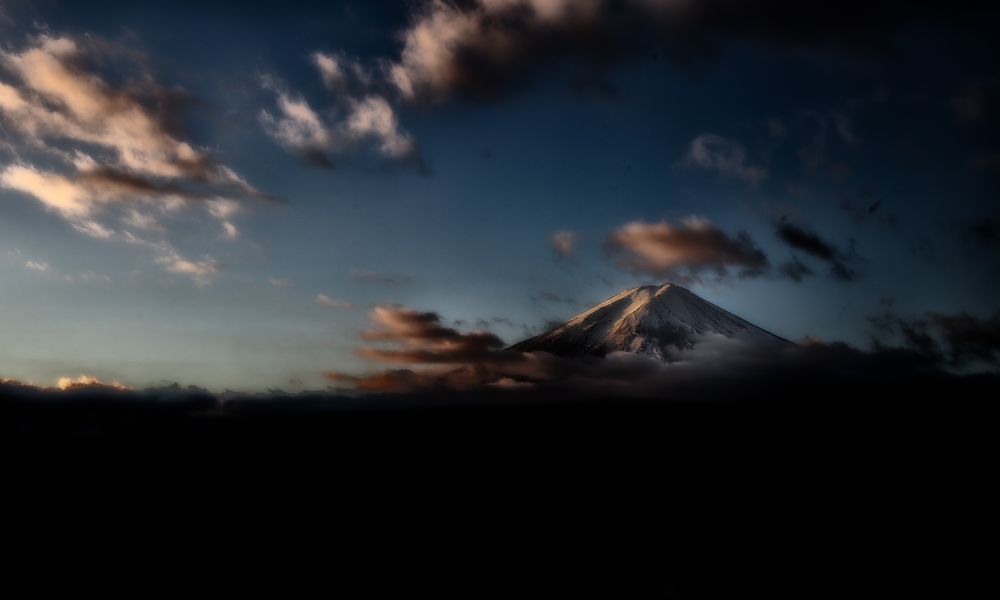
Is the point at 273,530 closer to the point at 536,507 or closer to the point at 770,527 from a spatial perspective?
the point at 536,507

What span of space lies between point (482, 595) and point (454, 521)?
4531 centimetres

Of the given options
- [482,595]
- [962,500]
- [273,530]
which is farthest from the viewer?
[962,500]

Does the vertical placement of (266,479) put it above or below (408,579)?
above

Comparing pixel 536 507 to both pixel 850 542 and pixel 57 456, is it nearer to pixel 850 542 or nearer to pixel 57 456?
pixel 850 542

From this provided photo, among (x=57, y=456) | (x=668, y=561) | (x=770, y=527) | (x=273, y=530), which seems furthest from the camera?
(x=57, y=456)

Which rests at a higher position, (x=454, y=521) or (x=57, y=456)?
(x=57, y=456)

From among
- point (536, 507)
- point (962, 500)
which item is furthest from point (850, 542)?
point (536, 507)

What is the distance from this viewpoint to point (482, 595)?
115 metres

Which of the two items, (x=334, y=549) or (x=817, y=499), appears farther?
(x=817, y=499)

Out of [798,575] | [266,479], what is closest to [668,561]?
[798,575]

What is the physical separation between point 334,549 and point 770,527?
116 m

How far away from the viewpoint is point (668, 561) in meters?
134

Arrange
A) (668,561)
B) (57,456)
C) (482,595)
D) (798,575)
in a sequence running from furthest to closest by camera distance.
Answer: (57,456) < (668,561) < (798,575) < (482,595)

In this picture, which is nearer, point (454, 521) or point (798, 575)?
point (798, 575)
